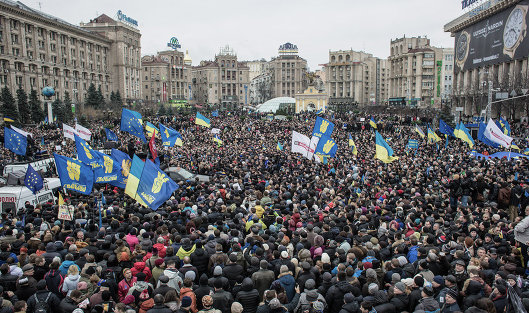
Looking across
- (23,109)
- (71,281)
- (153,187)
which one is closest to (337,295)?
(71,281)

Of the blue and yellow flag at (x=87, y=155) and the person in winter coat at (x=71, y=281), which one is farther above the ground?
the blue and yellow flag at (x=87, y=155)

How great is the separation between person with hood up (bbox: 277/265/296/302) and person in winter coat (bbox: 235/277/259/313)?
1.61 ft

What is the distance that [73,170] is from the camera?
11.0 metres

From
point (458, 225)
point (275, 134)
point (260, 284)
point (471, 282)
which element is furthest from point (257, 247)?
point (275, 134)

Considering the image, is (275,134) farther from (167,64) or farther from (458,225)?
(167,64)

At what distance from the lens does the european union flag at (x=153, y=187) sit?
9113 mm

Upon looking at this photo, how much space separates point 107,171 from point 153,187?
352 cm

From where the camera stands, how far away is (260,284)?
20.5ft

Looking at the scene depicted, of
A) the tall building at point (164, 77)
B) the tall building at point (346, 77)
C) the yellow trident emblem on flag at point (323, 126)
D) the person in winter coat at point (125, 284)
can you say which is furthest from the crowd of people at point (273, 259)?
the tall building at point (164, 77)

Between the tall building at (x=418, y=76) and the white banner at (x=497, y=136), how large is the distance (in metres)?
79.4

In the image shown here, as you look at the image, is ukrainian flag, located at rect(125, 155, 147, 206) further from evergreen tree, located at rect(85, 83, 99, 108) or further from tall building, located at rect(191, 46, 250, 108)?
tall building, located at rect(191, 46, 250, 108)

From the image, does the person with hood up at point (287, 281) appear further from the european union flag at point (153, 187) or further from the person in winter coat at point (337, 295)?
the european union flag at point (153, 187)

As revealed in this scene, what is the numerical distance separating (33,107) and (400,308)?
169 ft

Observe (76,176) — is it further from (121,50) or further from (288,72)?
(288,72)
